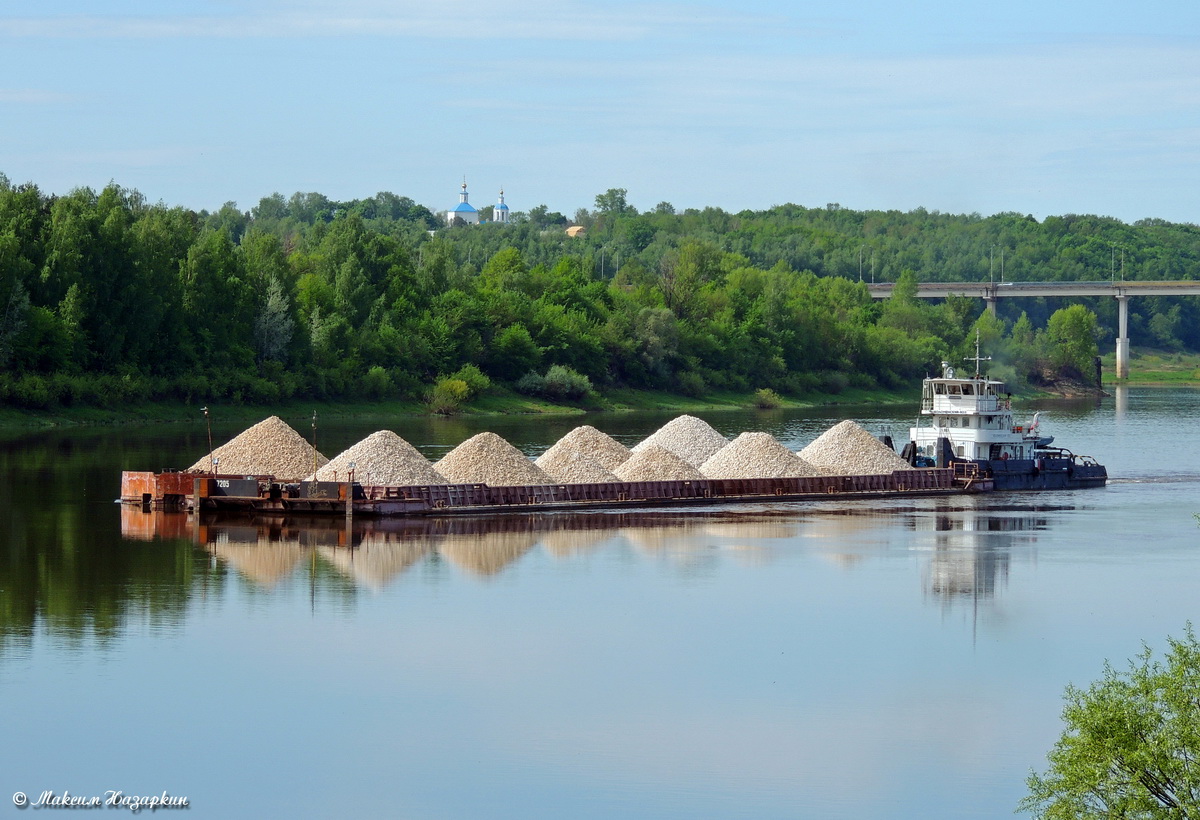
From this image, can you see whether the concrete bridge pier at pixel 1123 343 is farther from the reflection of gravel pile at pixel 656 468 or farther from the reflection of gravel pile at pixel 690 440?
the reflection of gravel pile at pixel 656 468

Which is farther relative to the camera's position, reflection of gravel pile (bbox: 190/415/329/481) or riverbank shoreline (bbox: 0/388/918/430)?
riverbank shoreline (bbox: 0/388/918/430)

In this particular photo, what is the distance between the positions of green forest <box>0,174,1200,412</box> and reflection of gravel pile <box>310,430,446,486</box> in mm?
36983

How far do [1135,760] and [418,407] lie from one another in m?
93.2

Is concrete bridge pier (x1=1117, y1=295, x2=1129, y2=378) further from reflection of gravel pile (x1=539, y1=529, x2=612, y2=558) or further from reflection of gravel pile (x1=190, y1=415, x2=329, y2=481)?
reflection of gravel pile (x1=539, y1=529, x2=612, y2=558)

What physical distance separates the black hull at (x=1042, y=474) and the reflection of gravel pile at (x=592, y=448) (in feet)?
47.2

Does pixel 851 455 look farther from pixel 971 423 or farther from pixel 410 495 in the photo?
pixel 410 495

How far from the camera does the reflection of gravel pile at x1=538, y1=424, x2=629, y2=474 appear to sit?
5772 centimetres

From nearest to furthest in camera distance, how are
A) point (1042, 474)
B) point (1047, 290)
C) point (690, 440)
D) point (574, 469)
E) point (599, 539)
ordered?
point (599, 539) < point (574, 469) < point (690, 440) < point (1042, 474) < point (1047, 290)

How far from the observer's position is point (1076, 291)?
19275cm

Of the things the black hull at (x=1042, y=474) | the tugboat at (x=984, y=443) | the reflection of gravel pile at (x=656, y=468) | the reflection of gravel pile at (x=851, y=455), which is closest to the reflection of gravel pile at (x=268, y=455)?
the reflection of gravel pile at (x=656, y=468)

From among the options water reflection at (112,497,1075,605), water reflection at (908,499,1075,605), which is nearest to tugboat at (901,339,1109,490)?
water reflection at (908,499,1075,605)

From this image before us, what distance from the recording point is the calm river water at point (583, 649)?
77.7 feet

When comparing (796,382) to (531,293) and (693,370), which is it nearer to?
(693,370)

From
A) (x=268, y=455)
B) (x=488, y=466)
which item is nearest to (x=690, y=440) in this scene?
(x=488, y=466)
